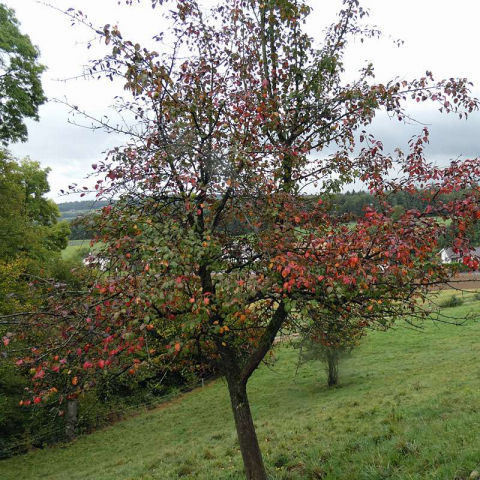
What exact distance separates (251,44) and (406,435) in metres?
8.67

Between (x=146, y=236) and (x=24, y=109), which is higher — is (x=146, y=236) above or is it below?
below

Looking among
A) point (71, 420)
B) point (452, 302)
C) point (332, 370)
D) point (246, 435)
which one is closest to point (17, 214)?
point (71, 420)

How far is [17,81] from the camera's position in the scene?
16.0 metres

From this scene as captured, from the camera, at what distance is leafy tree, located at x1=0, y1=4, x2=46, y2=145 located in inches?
613

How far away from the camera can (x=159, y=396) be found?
28812mm

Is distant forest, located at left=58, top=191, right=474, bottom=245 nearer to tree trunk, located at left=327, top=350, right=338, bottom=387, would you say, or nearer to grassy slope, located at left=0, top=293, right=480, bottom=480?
grassy slope, located at left=0, top=293, right=480, bottom=480

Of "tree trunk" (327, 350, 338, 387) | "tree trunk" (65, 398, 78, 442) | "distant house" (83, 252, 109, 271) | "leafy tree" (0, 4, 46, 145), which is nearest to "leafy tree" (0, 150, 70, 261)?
"leafy tree" (0, 4, 46, 145)

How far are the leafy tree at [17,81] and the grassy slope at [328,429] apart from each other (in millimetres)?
14450

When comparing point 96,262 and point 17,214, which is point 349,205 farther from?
point 17,214

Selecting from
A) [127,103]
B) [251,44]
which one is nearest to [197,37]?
[251,44]

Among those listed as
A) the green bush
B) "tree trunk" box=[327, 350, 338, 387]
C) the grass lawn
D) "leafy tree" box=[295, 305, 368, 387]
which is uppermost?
the grass lawn

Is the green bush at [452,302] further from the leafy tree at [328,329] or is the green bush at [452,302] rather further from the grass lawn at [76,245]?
the grass lawn at [76,245]

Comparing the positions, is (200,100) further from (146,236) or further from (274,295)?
(274,295)

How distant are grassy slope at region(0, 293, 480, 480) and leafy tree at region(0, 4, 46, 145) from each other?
14450 mm
